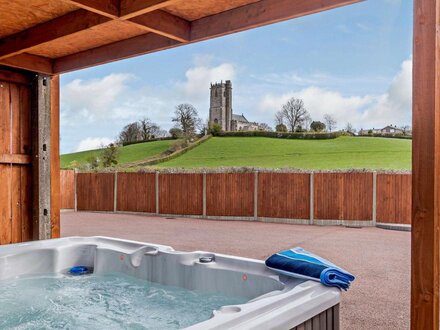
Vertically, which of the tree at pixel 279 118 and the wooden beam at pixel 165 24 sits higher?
the tree at pixel 279 118

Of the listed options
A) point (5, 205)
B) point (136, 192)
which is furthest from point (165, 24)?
point (136, 192)

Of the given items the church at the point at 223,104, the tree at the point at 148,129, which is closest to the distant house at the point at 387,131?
the tree at the point at 148,129

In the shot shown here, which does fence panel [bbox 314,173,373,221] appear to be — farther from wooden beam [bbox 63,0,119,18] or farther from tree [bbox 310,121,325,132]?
tree [bbox 310,121,325,132]

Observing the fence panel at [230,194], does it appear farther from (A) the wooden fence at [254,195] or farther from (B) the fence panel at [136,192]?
(B) the fence panel at [136,192]

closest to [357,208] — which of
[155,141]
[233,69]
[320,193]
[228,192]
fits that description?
[320,193]

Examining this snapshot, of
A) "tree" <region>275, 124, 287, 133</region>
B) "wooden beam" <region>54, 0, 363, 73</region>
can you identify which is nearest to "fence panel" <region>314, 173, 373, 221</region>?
"wooden beam" <region>54, 0, 363, 73</region>

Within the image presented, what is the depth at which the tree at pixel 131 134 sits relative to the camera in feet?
81.8

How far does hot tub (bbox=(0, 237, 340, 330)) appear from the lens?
6.82 feet

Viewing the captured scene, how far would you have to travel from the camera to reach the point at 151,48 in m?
3.56

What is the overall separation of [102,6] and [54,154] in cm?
229

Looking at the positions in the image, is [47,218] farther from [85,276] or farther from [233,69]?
[233,69]

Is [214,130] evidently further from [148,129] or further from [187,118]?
[148,129]

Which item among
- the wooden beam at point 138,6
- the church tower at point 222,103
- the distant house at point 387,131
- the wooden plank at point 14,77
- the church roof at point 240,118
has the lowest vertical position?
the wooden plank at point 14,77

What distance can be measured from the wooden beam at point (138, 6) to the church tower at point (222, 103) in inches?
1317
